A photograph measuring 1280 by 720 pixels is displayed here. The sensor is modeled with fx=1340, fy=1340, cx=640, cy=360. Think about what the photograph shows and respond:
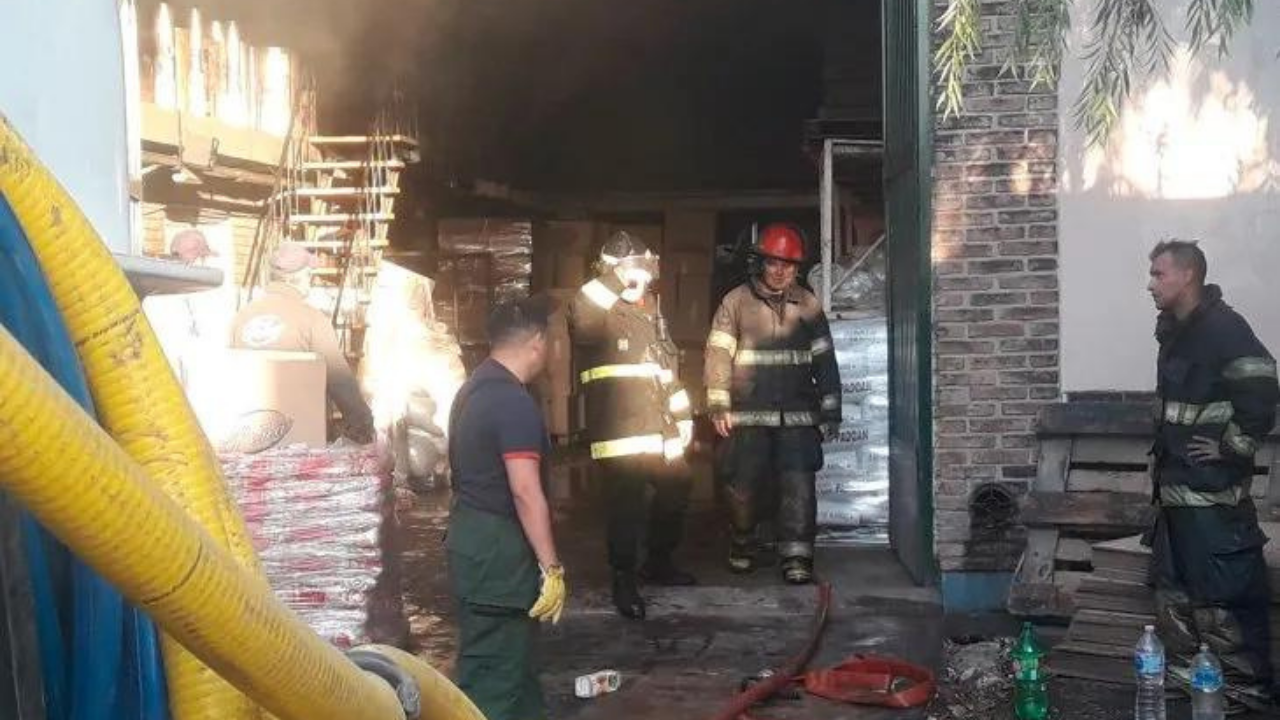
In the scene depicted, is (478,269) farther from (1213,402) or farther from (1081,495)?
(1213,402)

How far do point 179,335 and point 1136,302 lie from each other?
16.5ft

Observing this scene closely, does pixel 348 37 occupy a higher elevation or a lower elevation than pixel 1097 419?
higher

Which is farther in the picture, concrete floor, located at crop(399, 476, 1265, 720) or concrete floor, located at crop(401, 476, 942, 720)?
concrete floor, located at crop(401, 476, 942, 720)

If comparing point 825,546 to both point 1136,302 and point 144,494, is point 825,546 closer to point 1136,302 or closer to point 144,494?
point 1136,302

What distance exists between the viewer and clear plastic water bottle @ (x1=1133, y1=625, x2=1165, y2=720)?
5.03 m

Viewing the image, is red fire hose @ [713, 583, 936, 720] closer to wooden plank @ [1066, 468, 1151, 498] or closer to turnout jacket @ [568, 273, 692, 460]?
wooden plank @ [1066, 468, 1151, 498]

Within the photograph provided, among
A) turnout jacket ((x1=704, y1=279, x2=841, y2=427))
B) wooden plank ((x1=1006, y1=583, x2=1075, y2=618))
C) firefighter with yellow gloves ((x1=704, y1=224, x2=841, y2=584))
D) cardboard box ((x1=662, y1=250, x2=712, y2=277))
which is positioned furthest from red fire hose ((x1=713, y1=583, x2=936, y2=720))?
cardboard box ((x1=662, y1=250, x2=712, y2=277))

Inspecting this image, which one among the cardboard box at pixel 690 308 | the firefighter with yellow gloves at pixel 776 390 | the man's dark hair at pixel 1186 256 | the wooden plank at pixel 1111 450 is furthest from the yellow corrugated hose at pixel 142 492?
the cardboard box at pixel 690 308

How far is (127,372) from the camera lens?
133cm

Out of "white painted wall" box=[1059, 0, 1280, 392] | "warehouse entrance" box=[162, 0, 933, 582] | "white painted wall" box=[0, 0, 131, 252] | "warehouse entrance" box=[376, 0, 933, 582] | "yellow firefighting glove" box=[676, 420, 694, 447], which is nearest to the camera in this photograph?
"white painted wall" box=[0, 0, 131, 252]

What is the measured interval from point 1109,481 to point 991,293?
3.80 feet

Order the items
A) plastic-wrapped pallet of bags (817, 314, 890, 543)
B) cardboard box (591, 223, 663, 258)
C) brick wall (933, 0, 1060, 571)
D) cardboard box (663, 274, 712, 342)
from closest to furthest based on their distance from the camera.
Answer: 1. brick wall (933, 0, 1060, 571)
2. plastic-wrapped pallet of bags (817, 314, 890, 543)
3. cardboard box (663, 274, 712, 342)
4. cardboard box (591, 223, 663, 258)

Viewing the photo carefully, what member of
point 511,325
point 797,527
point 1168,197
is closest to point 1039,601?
point 797,527

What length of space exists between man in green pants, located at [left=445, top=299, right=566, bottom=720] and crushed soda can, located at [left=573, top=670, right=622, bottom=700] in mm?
1144
